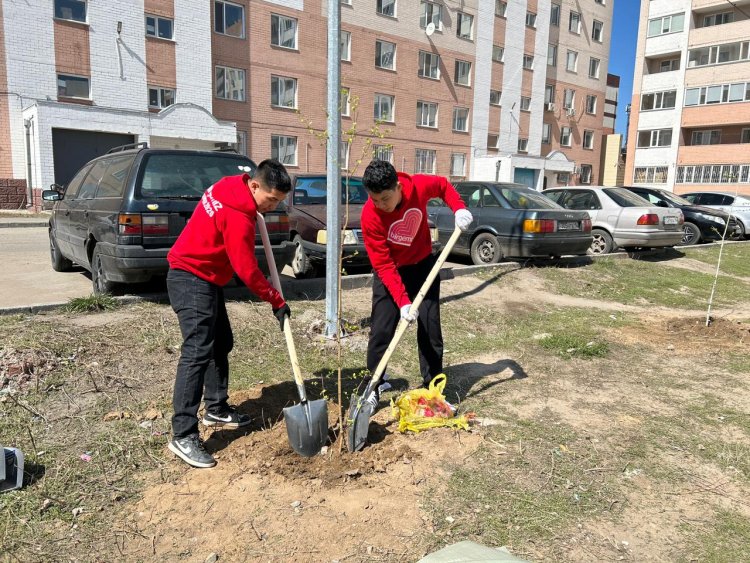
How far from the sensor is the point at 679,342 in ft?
19.7

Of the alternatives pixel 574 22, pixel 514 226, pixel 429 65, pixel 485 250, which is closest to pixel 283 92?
pixel 429 65

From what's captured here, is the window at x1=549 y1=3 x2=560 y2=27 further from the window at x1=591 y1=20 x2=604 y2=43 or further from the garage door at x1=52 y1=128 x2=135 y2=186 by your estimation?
the garage door at x1=52 y1=128 x2=135 y2=186

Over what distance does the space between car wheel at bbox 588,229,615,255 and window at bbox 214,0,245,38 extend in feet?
61.4

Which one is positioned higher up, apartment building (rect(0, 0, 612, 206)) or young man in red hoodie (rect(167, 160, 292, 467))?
apartment building (rect(0, 0, 612, 206))

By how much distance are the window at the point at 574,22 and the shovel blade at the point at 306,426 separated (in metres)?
40.7

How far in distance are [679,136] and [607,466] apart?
42231 mm

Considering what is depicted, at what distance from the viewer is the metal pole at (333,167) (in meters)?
5.06

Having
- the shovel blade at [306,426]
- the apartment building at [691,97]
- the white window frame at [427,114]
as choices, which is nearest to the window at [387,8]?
the white window frame at [427,114]

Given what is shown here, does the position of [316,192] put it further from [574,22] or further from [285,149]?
[574,22]

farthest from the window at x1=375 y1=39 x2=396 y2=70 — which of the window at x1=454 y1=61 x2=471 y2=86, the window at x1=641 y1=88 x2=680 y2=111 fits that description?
the window at x1=641 y1=88 x2=680 y2=111

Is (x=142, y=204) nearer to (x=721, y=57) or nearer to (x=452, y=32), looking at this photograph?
(x=452, y=32)

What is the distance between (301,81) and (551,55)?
19.2 metres

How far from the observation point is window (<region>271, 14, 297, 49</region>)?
2528cm

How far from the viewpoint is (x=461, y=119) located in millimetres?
32594
